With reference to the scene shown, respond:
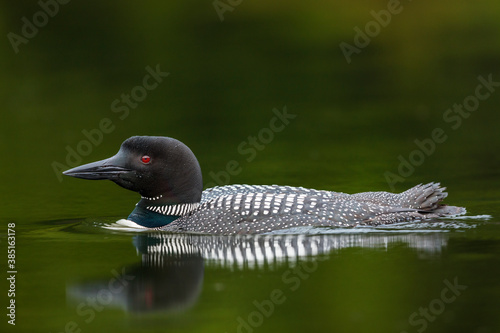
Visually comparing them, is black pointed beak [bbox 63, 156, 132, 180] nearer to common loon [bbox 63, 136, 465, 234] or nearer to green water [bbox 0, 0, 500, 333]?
common loon [bbox 63, 136, 465, 234]

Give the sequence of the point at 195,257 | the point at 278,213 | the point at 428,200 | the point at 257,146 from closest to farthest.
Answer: the point at 195,257 → the point at 278,213 → the point at 428,200 → the point at 257,146

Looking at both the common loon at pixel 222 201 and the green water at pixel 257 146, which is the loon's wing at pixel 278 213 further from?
the green water at pixel 257 146

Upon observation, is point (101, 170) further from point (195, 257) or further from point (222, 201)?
point (195, 257)

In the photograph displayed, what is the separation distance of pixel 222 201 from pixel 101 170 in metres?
1.03

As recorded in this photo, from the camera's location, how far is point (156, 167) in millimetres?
9359

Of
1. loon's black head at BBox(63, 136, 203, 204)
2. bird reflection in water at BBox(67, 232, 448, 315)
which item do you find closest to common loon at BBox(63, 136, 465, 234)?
loon's black head at BBox(63, 136, 203, 204)

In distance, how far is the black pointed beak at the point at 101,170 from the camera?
9242mm

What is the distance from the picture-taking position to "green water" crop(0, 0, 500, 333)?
6.83 meters

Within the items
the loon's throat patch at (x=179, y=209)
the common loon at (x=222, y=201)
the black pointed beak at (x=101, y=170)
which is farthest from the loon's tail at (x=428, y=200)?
the black pointed beak at (x=101, y=170)

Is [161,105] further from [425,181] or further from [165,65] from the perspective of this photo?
[425,181]

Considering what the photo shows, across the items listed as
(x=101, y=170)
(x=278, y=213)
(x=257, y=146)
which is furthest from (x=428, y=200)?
(x=257, y=146)

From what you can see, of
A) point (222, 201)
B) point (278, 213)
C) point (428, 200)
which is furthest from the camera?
point (428, 200)

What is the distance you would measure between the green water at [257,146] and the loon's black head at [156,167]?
0.46 m

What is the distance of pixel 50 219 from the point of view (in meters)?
9.82
